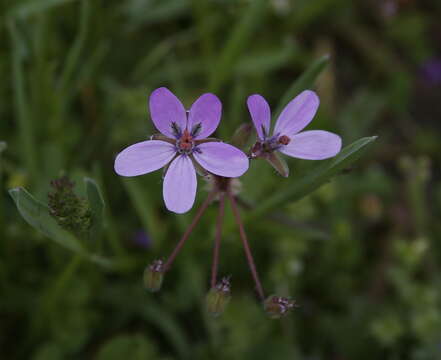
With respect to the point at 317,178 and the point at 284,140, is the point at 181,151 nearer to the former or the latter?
the point at 284,140

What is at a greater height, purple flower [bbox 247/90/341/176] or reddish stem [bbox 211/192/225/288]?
purple flower [bbox 247/90/341/176]

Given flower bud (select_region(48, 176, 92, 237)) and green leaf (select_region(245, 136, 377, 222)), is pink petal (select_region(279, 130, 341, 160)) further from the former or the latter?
flower bud (select_region(48, 176, 92, 237))

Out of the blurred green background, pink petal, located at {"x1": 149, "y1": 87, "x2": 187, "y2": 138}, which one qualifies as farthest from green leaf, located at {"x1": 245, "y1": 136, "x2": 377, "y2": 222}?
pink petal, located at {"x1": 149, "y1": 87, "x2": 187, "y2": 138}

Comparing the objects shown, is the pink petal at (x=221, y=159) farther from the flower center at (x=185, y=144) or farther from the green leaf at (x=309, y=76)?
the green leaf at (x=309, y=76)

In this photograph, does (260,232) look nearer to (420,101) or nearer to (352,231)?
(352,231)

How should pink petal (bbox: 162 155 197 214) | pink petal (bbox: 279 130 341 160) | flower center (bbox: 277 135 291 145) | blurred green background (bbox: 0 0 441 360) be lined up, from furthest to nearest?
blurred green background (bbox: 0 0 441 360) < flower center (bbox: 277 135 291 145) < pink petal (bbox: 279 130 341 160) < pink petal (bbox: 162 155 197 214)

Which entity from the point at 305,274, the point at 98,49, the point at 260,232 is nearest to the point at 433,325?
the point at 305,274

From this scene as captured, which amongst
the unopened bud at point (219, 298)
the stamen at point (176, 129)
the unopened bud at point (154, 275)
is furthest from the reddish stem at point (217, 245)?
the stamen at point (176, 129)

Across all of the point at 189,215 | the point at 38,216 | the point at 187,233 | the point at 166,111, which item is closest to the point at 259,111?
the point at 166,111
